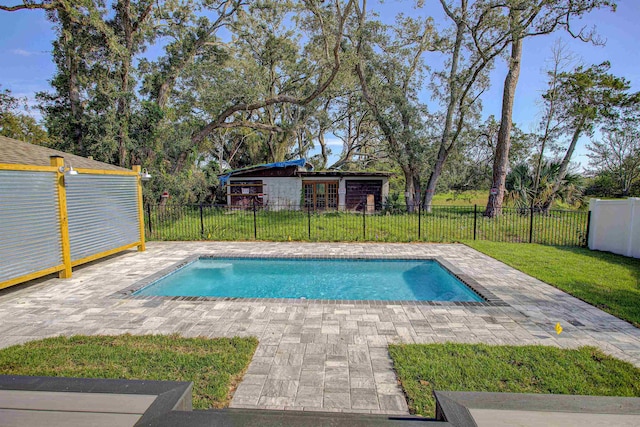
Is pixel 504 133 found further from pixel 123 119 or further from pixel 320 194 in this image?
pixel 123 119

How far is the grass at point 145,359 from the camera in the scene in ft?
9.35

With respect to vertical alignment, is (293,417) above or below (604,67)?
below

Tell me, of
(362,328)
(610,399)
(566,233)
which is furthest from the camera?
(566,233)

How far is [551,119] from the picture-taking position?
55.6 feet

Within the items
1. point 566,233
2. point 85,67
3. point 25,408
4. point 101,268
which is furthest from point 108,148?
point 566,233

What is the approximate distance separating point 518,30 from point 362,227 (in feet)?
34.0

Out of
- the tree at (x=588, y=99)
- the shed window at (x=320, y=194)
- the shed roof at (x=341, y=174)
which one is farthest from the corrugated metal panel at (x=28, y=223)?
the tree at (x=588, y=99)

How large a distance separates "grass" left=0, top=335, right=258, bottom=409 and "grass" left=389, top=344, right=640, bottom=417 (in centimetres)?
163

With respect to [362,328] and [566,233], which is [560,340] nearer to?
[362,328]

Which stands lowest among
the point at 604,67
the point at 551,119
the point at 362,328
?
the point at 362,328

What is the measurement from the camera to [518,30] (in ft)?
42.2

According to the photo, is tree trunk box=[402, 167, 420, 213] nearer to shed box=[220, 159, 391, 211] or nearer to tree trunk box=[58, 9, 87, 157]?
shed box=[220, 159, 391, 211]

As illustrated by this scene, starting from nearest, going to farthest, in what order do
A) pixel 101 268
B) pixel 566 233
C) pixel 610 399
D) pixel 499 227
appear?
pixel 610 399 → pixel 101 268 → pixel 566 233 → pixel 499 227

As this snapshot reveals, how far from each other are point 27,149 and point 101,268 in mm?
2975
